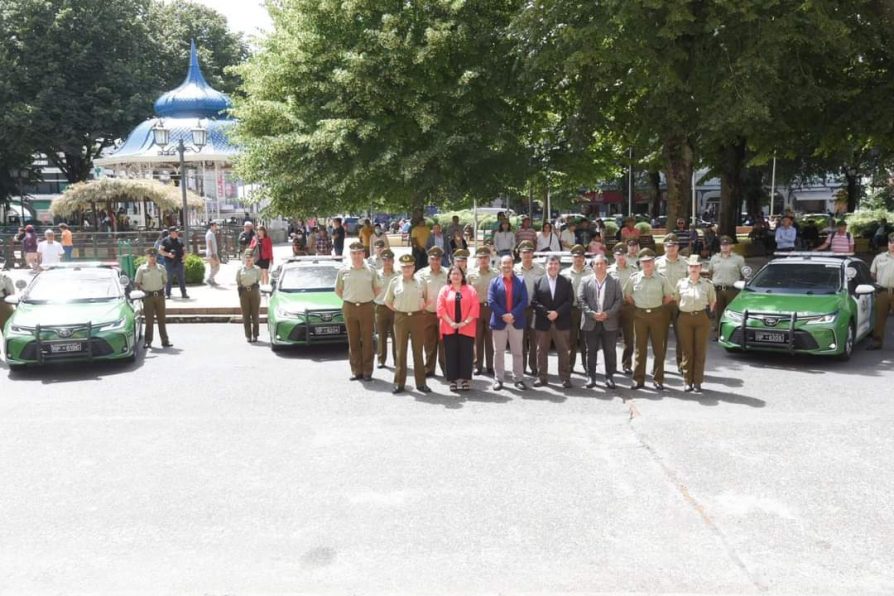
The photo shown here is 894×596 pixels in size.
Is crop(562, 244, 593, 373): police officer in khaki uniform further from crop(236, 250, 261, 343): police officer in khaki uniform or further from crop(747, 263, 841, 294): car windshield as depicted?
crop(236, 250, 261, 343): police officer in khaki uniform

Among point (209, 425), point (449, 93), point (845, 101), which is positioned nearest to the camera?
point (209, 425)

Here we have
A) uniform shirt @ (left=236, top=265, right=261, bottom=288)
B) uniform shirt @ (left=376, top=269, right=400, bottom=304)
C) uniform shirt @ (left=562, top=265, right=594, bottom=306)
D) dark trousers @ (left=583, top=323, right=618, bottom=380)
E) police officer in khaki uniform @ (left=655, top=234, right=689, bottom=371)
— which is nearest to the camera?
dark trousers @ (left=583, top=323, right=618, bottom=380)

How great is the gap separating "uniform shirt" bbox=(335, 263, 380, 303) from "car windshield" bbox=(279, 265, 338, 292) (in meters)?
3.02

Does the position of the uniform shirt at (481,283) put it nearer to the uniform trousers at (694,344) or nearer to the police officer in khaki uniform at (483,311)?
the police officer in khaki uniform at (483,311)

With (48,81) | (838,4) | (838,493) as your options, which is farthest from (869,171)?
(838,493)

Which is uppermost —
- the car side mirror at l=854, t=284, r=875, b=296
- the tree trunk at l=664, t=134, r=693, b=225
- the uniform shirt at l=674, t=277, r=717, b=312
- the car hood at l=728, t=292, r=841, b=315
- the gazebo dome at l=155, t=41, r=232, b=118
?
the gazebo dome at l=155, t=41, r=232, b=118

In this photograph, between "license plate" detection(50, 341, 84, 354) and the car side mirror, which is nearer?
"license plate" detection(50, 341, 84, 354)

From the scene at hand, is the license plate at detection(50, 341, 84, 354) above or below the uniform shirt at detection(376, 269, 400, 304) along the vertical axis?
below

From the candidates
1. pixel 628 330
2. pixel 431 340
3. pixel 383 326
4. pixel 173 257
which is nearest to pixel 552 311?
pixel 628 330

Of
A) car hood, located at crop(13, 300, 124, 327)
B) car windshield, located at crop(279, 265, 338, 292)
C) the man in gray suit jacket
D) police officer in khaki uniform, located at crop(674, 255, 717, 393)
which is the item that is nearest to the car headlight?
police officer in khaki uniform, located at crop(674, 255, 717, 393)

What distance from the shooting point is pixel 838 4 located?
18109mm

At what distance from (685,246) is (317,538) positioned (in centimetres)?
1853

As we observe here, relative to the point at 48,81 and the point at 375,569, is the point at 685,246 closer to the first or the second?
the point at 375,569

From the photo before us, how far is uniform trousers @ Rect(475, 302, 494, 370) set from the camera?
1220 cm
